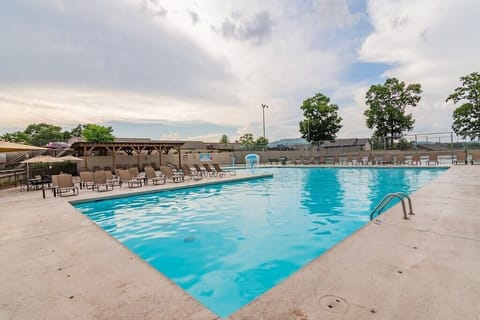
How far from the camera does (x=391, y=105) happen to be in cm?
3219

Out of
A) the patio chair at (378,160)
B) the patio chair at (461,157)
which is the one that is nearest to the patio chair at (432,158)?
the patio chair at (461,157)

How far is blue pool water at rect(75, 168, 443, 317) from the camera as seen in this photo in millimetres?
3363

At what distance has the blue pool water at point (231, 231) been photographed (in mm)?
3363

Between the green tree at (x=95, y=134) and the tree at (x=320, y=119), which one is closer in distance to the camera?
the green tree at (x=95, y=134)

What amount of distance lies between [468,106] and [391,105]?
750 cm

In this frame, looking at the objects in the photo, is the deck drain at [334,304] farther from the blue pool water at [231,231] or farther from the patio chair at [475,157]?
the patio chair at [475,157]

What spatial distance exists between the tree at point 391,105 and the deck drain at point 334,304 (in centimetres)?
3546

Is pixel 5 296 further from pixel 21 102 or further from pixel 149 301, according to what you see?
pixel 21 102

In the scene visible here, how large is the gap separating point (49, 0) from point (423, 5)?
13.5m

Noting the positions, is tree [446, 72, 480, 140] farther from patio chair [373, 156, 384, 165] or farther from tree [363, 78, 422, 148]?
patio chair [373, 156, 384, 165]

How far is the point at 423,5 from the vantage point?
9.15 metres

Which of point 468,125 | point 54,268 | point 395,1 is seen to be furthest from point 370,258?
point 468,125

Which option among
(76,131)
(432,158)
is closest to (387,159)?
(432,158)

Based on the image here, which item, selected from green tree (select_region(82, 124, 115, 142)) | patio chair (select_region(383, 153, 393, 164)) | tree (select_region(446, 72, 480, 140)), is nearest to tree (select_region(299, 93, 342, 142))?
tree (select_region(446, 72, 480, 140))
